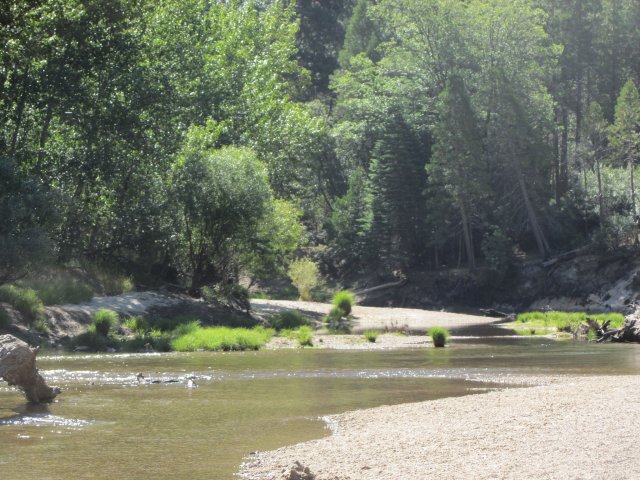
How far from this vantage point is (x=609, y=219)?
184ft

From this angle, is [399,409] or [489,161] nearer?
[399,409]

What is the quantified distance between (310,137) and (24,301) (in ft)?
90.0

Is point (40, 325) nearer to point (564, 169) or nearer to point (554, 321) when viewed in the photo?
point (554, 321)

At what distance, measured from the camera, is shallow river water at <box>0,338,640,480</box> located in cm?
1128

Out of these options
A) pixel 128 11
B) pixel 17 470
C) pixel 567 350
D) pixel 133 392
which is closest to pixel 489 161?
pixel 128 11

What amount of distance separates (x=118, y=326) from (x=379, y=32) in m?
60.4

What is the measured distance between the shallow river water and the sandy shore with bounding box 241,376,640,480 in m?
0.84

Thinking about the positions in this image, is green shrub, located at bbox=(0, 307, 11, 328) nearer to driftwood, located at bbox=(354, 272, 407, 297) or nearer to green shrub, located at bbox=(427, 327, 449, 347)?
green shrub, located at bbox=(427, 327, 449, 347)

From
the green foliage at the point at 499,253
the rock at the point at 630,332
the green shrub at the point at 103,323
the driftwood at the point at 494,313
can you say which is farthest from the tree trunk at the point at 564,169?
the green shrub at the point at 103,323

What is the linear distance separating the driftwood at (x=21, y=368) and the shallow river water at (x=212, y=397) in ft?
1.02

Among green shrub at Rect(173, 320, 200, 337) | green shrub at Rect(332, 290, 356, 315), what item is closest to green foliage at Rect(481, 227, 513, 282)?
green shrub at Rect(332, 290, 356, 315)

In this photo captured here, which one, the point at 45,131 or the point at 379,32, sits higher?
the point at 379,32

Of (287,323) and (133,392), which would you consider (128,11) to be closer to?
(287,323)

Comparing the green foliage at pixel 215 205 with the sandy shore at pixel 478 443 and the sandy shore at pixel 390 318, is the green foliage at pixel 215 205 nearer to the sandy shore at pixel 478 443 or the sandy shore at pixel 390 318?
the sandy shore at pixel 390 318
